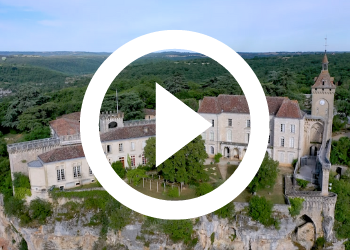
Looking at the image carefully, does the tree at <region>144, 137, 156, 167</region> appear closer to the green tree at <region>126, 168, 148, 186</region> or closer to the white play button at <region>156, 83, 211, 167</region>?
the green tree at <region>126, 168, 148, 186</region>

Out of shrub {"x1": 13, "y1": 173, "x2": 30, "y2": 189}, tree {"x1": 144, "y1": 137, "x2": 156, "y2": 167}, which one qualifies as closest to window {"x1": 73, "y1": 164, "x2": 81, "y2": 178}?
shrub {"x1": 13, "y1": 173, "x2": 30, "y2": 189}

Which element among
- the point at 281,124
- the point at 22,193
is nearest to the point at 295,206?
the point at 281,124

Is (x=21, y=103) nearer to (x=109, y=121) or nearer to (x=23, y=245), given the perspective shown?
(x=109, y=121)

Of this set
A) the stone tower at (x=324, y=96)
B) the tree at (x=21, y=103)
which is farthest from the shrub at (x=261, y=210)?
the tree at (x=21, y=103)

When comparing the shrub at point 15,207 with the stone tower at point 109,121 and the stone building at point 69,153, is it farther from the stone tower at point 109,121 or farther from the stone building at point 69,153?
the stone tower at point 109,121

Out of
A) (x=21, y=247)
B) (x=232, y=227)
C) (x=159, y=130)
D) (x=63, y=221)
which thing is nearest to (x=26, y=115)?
(x=21, y=247)

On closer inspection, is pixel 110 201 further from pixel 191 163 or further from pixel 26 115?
pixel 26 115
